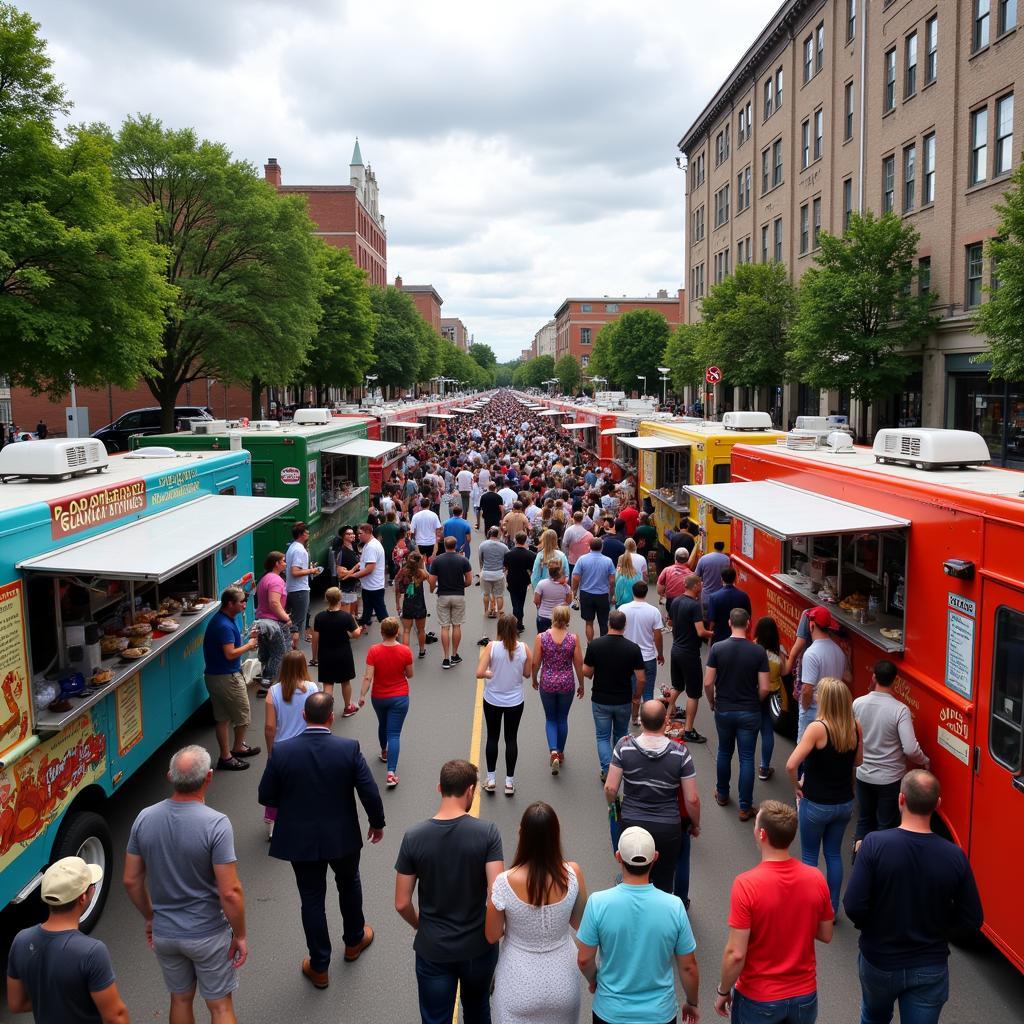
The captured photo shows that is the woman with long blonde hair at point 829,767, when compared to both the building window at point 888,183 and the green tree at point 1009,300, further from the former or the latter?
the building window at point 888,183

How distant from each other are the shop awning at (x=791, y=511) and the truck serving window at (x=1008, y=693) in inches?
59.4

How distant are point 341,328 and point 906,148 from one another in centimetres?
2858

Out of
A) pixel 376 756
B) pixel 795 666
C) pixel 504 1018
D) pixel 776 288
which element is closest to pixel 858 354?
pixel 776 288

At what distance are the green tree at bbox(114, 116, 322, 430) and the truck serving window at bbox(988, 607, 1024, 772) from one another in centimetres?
2977

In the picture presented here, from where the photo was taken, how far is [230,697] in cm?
862

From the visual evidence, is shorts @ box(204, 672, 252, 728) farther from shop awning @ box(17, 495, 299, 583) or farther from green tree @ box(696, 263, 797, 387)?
green tree @ box(696, 263, 797, 387)

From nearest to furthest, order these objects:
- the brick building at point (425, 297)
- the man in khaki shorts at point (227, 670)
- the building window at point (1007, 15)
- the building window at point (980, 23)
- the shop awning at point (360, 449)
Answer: the man in khaki shorts at point (227, 670) < the shop awning at point (360, 449) < the building window at point (1007, 15) < the building window at point (980, 23) < the brick building at point (425, 297)

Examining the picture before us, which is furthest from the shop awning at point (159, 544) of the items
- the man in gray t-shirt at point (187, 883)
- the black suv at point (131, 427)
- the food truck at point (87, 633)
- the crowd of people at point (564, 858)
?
the black suv at point (131, 427)

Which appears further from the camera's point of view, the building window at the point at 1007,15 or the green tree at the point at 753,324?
the green tree at the point at 753,324

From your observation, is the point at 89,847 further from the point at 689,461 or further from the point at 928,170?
the point at 928,170

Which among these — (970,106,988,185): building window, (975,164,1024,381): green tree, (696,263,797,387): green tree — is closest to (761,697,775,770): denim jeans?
(975,164,1024,381): green tree

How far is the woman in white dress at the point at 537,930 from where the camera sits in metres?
3.70

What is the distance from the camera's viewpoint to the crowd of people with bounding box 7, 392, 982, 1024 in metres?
3.79

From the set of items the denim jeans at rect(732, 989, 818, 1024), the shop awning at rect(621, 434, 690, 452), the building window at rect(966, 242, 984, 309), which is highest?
the building window at rect(966, 242, 984, 309)
